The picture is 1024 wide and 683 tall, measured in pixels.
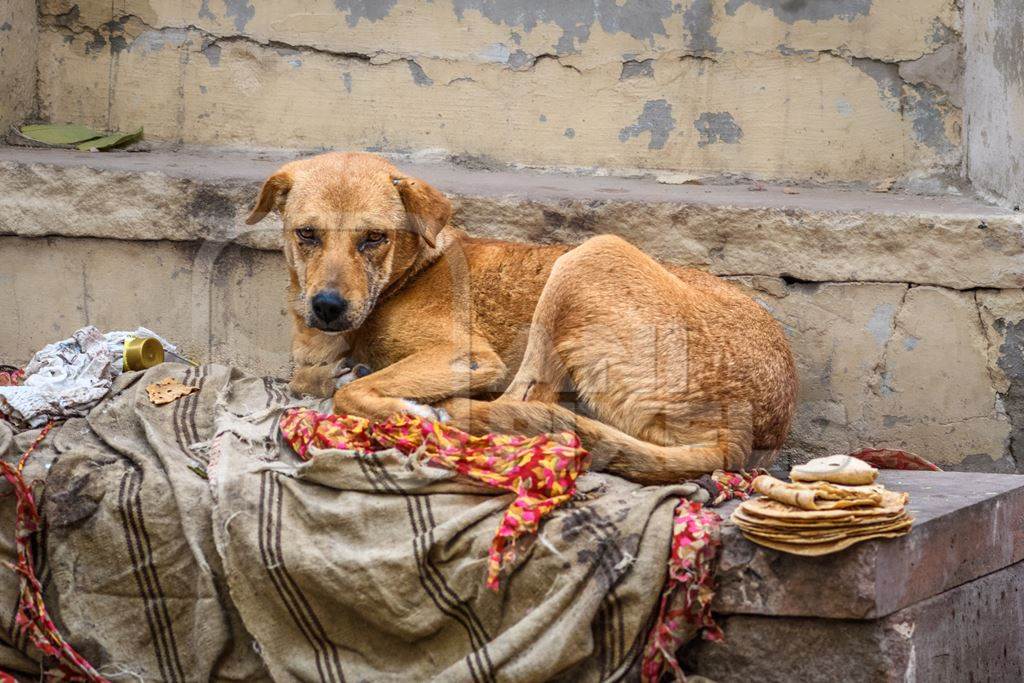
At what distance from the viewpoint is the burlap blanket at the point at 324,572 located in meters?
3.75

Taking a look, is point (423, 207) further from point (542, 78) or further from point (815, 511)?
point (815, 511)

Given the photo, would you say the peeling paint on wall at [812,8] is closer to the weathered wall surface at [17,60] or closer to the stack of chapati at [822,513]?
the stack of chapati at [822,513]

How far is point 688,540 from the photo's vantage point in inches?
147

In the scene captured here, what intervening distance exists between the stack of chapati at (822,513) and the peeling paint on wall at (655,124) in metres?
3.00

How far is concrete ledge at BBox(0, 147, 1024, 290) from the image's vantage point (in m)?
5.16

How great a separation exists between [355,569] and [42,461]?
1286 millimetres

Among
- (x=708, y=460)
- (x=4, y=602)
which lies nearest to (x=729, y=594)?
(x=708, y=460)

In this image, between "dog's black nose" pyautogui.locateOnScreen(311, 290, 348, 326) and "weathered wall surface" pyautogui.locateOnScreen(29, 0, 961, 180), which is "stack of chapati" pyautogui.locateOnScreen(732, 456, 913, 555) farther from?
"weathered wall surface" pyautogui.locateOnScreen(29, 0, 961, 180)

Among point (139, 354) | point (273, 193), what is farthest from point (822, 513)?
point (139, 354)

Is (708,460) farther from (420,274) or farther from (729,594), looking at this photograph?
(420,274)

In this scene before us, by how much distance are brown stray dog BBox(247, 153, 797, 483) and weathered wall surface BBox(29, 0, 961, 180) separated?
134 cm

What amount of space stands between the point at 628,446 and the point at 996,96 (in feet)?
8.69

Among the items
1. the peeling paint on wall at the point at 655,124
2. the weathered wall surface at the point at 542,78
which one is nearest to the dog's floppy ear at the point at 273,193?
the weathered wall surface at the point at 542,78

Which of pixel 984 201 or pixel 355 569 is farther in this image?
pixel 984 201
